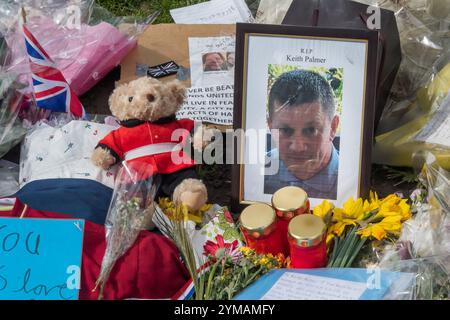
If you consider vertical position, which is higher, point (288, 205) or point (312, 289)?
point (288, 205)

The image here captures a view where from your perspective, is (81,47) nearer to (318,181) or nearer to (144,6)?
(144,6)

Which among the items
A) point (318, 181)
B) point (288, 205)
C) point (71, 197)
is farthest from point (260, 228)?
point (71, 197)

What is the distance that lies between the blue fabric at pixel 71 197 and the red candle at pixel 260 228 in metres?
0.32

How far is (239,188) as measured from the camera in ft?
5.13

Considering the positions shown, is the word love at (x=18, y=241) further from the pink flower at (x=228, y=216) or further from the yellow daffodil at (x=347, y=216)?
the yellow daffodil at (x=347, y=216)

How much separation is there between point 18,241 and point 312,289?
581mm

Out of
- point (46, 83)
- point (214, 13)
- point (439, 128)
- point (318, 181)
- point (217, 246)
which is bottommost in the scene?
point (217, 246)

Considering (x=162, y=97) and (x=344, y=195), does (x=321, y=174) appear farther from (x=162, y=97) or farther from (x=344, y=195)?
(x=162, y=97)

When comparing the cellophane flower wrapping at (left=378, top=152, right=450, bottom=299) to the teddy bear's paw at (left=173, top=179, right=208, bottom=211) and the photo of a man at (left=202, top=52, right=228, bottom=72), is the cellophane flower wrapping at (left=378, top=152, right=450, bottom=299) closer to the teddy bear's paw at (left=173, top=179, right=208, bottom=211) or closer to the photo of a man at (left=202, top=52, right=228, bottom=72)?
the teddy bear's paw at (left=173, top=179, right=208, bottom=211)

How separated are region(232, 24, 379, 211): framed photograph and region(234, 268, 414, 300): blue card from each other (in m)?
0.34

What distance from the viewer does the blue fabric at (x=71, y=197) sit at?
1.37 m

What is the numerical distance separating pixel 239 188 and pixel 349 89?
0.35 meters

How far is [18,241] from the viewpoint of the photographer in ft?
4.18
